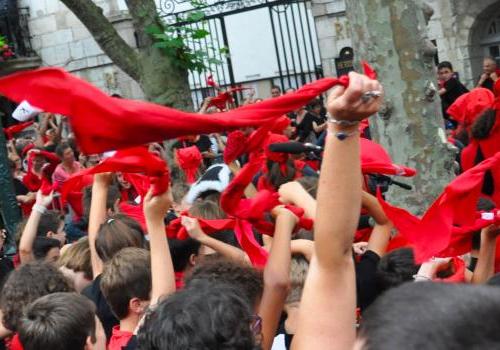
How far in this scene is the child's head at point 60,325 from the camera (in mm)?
3148

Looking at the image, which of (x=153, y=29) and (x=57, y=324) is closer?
(x=57, y=324)

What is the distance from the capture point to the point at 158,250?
3418mm

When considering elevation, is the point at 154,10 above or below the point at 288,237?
above

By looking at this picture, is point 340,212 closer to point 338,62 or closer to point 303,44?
point 338,62

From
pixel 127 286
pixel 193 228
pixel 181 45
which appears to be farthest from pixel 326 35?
pixel 127 286

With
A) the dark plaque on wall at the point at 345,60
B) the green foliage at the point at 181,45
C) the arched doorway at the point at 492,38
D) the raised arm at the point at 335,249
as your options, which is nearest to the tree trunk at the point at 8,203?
the green foliage at the point at 181,45

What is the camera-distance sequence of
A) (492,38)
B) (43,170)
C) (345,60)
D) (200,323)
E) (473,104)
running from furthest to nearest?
1. (492,38)
2. (345,60)
3. (43,170)
4. (473,104)
5. (200,323)

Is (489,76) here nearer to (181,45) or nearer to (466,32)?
(181,45)

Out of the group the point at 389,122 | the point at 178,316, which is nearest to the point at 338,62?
the point at 389,122

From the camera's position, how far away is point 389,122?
5887 mm

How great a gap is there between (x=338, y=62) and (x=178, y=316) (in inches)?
500

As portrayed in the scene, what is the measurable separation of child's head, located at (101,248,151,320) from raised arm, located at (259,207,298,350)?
701 millimetres

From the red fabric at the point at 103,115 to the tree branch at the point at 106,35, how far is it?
8.13 m

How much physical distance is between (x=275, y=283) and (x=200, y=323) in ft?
2.52
